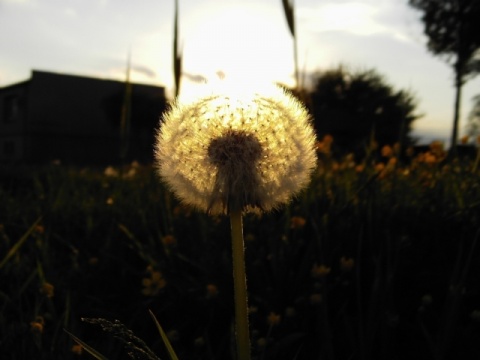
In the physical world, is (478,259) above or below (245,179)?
below

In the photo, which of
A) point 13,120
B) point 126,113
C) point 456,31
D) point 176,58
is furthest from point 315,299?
point 13,120

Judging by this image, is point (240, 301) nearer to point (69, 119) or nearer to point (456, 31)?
point (456, 31)

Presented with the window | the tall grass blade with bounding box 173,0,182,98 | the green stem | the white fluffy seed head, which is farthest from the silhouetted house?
the green stem

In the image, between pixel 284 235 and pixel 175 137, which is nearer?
pixel 175 137

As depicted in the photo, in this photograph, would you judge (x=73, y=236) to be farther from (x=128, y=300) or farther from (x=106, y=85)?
(x=106, y=85)

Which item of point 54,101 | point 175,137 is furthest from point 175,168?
point 54,101

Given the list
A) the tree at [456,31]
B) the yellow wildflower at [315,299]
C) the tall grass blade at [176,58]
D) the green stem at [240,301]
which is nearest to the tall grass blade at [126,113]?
the tall grass blade at [176,58]
